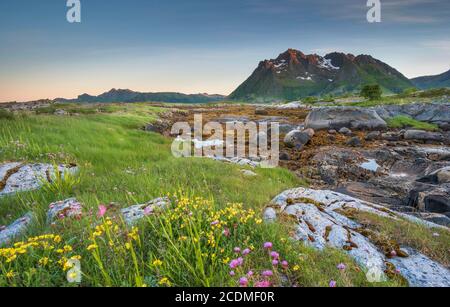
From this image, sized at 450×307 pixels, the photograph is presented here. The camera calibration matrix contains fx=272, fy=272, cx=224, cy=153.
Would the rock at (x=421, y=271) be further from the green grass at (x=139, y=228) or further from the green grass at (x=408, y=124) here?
the green grass at (x=408, y=124)

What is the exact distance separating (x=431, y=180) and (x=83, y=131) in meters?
16.4

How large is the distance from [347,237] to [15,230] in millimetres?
5795

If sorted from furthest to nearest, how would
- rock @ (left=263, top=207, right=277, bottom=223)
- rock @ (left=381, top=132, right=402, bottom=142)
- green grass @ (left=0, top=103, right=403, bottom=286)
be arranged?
1. rock @ (left=381, top=132, right=402, bottom=142)
2. rock @ (left=263, top=207, right=277, bottom=223)
3. green grass @ (left=0, top=103, right=403, bottom=286)

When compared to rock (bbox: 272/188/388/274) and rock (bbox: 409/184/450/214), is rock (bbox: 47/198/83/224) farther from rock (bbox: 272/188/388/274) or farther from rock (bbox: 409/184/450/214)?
rock (bbox: 409/184/450/214)

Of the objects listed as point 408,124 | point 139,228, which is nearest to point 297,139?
point 408,124

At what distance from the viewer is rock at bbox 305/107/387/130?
28.2 metres

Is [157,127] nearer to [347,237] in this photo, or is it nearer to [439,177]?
[439,177]

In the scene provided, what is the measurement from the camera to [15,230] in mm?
4578

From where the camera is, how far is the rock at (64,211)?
4.57m

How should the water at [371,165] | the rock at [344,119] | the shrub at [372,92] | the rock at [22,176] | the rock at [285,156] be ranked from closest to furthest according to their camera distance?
1. the rock at [22,176]
2. the water at [371,165]
3. the rock at [285,156]
4. the rock at [344,119]
5. the shrub at [372,92]

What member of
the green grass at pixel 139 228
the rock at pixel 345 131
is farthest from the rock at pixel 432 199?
the rock at pixel 345 131

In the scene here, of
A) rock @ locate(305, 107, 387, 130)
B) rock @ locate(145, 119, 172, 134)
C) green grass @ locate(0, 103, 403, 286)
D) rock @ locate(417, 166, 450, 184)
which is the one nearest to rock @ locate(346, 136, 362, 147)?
rock @ locate(305, 107, 387, 130)

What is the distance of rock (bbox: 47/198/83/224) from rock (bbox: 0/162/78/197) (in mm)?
1658

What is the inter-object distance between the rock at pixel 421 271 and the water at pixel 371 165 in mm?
11718
